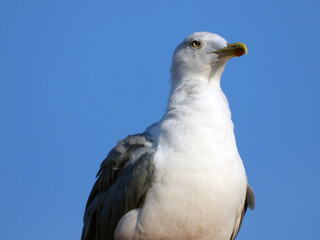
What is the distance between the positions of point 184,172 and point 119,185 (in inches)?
39.4

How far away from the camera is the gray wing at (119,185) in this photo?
536 centimetres

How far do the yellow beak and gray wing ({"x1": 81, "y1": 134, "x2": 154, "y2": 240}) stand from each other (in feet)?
5.05

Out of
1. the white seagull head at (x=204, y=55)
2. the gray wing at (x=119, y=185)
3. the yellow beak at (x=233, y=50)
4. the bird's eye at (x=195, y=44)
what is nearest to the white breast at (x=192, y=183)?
the gray wing at (x=119, y=185)

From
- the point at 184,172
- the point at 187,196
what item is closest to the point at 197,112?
the point at 184,172

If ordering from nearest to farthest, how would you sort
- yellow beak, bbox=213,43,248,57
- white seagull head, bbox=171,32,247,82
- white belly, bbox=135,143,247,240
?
1. white belly, bbox=135,143,247,240
2. yellow beak, bbox=213,43,248,57
3. white seagull head, bbox=171,32,247,82

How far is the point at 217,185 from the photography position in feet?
17.0

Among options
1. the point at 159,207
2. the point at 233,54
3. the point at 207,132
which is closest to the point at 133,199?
the point at 159,207

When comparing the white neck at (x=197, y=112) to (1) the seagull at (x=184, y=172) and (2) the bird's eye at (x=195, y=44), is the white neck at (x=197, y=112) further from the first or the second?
(2) the bird's eye at (x=195, y=44)

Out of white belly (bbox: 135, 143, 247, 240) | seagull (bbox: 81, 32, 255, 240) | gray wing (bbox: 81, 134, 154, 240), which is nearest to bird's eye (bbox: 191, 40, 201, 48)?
seagull (bbox: 81, 32, 255, 240)

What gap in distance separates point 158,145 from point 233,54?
163 centimetres

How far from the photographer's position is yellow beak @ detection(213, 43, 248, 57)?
5.83 m

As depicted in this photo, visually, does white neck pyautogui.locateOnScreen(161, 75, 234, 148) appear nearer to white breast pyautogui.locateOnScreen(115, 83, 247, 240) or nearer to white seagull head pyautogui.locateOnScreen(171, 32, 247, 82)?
white breast pyautogui.locateOnScreen(115, 83, 247, 240)

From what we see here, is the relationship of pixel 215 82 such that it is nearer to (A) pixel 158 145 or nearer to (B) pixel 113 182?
(A) pixel 158 145

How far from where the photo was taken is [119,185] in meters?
5.66
